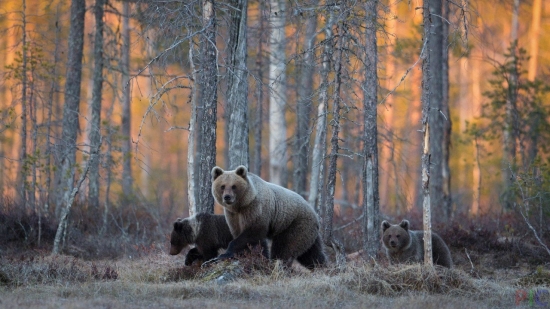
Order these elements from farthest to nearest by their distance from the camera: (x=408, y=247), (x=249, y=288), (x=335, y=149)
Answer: (x=408, y=247) → (x=335, y=149) → (x=249, y=288)

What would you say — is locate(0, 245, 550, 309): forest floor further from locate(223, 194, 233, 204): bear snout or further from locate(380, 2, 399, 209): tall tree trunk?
locate(380, 2, 399, 209): tall tree trunk

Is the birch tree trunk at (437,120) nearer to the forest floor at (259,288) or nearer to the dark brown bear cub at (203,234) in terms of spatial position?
the forest floor at (259,288)

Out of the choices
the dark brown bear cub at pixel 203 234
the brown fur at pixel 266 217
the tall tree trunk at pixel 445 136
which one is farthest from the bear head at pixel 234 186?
the tall tree trunk at pixel 445 136

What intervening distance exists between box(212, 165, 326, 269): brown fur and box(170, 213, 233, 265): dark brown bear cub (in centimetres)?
54

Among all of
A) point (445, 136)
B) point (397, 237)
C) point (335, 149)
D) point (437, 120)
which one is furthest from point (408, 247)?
point (437, 120)

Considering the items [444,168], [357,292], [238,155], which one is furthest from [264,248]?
[444,168]

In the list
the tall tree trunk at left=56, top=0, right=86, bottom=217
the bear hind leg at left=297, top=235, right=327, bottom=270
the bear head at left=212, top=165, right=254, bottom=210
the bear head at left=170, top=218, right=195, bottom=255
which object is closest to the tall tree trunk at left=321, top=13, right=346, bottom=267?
the bear hind leg at left=297, top=235, right=327, bottom=270

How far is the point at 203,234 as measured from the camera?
35.6 feet

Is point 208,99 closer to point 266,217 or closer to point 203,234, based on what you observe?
point 203,234

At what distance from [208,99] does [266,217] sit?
2.76m

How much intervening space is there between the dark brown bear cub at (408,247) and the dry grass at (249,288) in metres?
1.35

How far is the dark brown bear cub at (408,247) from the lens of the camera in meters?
11.6

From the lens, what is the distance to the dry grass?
8.15m

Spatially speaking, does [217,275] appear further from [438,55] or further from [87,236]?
[438,55]
